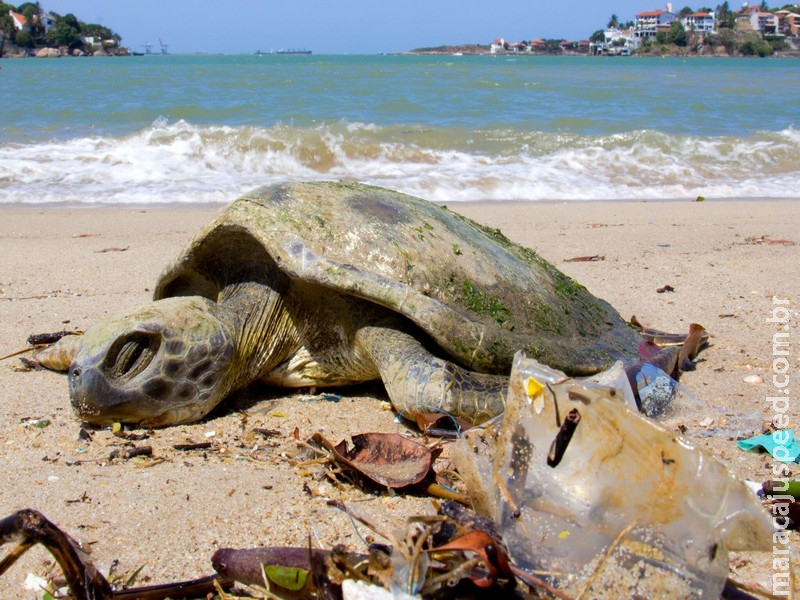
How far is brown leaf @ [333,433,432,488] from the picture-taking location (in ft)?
8.58

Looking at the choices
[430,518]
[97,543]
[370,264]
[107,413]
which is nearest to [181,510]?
[97,543]

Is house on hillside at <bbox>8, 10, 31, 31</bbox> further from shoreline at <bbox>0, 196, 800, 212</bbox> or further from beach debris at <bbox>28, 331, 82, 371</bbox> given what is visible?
beach debris at <bbox>28, 331, 82, 371</bbox>

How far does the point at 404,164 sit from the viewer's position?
42.7 feet

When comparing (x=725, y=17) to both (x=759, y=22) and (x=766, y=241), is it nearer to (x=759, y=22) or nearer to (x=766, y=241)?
(x=759, y=22)

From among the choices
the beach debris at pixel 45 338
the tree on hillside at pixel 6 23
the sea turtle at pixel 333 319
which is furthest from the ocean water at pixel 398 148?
the tree on hillside at pixel 6 23

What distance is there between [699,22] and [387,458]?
433 ft

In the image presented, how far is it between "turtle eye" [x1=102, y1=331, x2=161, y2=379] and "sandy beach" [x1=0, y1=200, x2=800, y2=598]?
0.94 feet

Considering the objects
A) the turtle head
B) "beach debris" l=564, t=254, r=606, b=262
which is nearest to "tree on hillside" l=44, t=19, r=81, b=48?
"beach debris" l=564, t=254, r=606, b=262

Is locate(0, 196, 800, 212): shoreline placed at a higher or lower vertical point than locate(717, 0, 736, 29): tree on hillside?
lower

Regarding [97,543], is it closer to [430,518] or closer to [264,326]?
[430,518]

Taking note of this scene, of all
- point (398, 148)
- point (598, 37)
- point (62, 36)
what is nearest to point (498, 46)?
point (598, 37)

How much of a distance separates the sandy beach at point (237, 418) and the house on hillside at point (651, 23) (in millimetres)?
122687

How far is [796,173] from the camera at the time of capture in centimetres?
1275

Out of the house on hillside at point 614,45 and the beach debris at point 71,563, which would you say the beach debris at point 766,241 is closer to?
the beach debris at point 71,563
